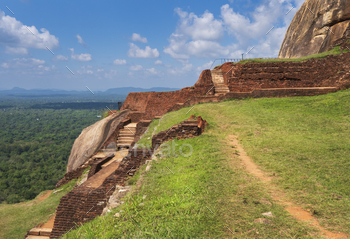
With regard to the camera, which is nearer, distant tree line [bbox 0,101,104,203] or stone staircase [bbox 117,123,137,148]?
stone staircase [bbox 117,123,137,148]

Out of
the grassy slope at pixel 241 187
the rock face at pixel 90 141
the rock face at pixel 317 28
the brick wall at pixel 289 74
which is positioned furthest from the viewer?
the rock face at pixel 317 28

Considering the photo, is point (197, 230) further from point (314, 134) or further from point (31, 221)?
point (31, 221)

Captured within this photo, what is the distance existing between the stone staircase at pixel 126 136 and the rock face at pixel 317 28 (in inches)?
595

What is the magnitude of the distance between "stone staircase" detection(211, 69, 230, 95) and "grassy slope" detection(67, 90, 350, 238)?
814 cm

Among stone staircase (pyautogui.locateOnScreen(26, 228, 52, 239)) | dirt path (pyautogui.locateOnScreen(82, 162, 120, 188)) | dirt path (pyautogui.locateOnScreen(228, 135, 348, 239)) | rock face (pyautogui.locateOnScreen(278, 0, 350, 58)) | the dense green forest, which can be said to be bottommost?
the dense green forest

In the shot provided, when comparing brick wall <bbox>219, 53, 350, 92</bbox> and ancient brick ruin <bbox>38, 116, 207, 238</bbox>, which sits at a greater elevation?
brick wall <bbox>219, 53, 350, 92</bbox>

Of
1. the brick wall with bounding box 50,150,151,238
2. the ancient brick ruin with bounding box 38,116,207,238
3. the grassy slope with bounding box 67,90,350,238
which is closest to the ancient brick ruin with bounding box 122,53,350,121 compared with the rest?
the grassy slope with bounding box 67,90,350,238

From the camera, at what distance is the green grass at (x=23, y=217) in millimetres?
8729

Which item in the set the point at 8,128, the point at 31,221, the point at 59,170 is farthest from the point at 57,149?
the point at 31,221

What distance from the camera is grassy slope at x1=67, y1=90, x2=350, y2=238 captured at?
10.1 feet

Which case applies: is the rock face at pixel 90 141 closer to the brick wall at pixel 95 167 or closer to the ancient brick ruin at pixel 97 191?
the brick wall at pixel 95 167

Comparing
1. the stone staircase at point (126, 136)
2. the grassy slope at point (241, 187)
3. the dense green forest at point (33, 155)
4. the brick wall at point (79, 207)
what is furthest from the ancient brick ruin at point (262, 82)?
the brick wall at point (79, 207)

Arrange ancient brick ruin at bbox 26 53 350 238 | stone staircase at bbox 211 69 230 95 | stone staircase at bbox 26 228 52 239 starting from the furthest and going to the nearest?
stone staircase at bbox 211 69 230 95
stone staircase at bbox 26 228 52 239
ancient brick ruin at bbox 26 53 350 238

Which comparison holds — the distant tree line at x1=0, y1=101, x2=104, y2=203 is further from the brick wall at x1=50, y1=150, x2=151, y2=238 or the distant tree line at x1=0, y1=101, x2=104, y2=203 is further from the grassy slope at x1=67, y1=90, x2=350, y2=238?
the grassy slope at x1=67, y1=90, x2=350, y2=238
